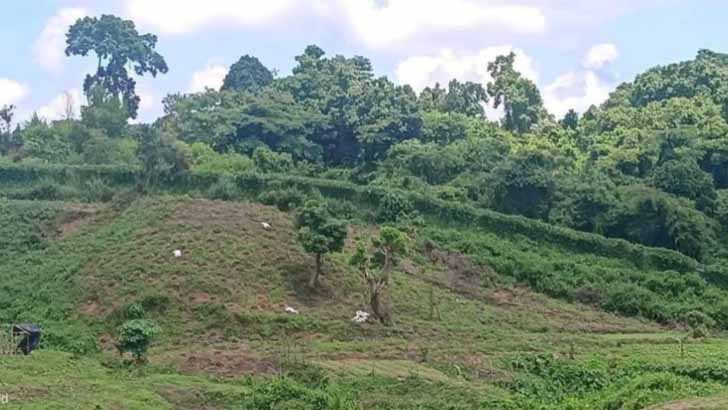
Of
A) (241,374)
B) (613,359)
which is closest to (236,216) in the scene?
(241,374)

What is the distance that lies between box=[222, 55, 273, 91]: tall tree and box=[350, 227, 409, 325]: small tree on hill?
42119 millimetres

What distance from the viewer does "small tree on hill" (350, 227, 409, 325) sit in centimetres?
3120

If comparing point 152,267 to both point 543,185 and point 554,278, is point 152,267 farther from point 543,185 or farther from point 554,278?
point 543,185

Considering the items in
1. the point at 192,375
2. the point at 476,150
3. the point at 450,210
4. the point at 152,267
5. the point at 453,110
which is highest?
the point at 453,110

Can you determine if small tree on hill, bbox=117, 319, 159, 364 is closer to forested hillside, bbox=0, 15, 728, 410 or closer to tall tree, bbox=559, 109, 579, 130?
forested hillside, bbox=0, 15, 728, 410

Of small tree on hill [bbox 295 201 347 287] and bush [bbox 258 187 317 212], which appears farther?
bush [bbox 258 187 317 212]

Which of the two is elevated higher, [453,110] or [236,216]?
[453,110]

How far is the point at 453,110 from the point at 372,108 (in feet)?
52.8

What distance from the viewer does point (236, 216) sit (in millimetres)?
39188

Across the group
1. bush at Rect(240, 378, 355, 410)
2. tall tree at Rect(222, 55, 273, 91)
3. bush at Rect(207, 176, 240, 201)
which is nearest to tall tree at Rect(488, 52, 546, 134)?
tall tree at Rect(222, 55, 273, 91)

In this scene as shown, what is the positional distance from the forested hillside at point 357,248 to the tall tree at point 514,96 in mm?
740

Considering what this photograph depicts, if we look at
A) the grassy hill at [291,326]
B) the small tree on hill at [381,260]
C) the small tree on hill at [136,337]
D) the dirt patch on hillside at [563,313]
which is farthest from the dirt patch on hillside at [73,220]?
the dirt patch on hillside at [563,313]

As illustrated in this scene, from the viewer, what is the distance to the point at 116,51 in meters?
63.2

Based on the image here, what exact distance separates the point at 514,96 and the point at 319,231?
37.6 m
